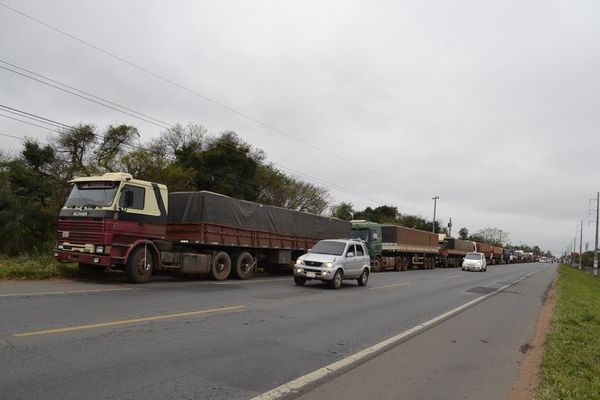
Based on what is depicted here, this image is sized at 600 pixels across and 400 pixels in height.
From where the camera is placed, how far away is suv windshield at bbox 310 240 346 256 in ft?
59.1

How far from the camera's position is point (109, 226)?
47.1ft

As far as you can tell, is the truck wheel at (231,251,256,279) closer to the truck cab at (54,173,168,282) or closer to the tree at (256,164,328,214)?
the truck cab at (54,173,168,282)

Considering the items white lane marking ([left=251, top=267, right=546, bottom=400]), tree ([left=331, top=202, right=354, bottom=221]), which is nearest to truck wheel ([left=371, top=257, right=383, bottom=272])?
white lane marking ([left=251, top=267, right=546, bottom=400])

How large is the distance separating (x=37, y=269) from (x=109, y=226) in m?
2.93

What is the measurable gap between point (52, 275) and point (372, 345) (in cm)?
1105

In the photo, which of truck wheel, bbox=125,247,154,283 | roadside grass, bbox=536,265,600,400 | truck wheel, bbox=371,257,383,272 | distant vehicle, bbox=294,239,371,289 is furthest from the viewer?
truck wheel, bbox=371,257,383,272

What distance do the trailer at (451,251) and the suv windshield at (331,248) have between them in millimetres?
36723

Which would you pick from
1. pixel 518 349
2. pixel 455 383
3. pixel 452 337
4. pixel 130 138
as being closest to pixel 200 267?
pixel 452 337

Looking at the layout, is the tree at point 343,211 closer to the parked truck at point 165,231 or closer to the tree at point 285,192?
the tree at point 285,192

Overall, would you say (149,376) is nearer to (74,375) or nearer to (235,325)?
(74,375)

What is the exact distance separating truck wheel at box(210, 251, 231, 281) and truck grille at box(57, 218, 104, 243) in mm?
4928

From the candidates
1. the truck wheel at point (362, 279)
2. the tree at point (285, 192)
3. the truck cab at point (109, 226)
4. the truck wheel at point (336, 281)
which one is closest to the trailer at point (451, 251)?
the tree at point (285, 192)

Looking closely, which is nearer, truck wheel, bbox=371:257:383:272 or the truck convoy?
the truck convoy

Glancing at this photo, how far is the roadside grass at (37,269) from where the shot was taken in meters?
14.5
